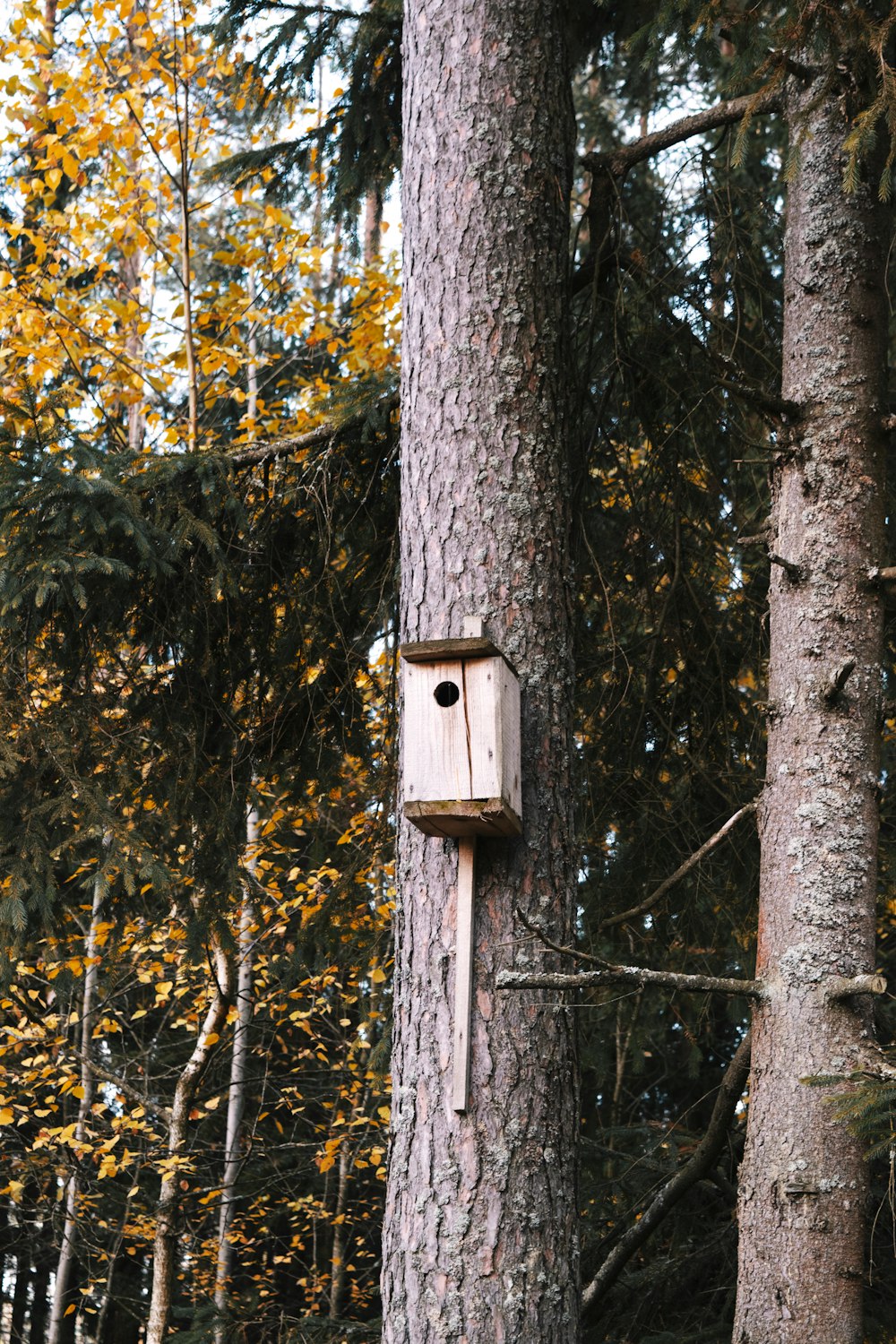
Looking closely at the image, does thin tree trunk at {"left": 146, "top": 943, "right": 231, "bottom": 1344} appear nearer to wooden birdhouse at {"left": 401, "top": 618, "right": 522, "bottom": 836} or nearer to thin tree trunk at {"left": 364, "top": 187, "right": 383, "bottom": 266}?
wooden birdhouse at {"left": 401, "top": 618, "right": 522, "bottom": 836}

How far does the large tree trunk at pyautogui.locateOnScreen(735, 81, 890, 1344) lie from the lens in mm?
2734

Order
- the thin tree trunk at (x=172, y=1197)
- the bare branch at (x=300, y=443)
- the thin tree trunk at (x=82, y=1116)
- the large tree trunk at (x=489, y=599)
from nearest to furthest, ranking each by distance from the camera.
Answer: the large tree trunk at (x=489, y=599) < the bare branch at (x=300, y=443) < the thin tree trunk at (x=172, y=1197) < the thin tree trunk at (x=82, y=1116)

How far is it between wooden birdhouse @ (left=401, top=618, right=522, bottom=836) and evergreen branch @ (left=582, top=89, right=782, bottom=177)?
1.56m

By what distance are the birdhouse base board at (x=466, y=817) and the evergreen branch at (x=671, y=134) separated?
190 cm

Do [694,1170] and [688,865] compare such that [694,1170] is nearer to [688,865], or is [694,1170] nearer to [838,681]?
[688,865]

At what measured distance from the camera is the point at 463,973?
257cm

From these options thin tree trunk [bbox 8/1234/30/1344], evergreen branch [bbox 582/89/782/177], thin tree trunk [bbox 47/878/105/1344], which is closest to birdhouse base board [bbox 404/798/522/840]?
evergreen branch [bbox 582/89/782/177]

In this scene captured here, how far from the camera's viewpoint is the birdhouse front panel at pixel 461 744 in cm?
257

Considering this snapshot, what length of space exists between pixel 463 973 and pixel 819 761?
3.26 ft

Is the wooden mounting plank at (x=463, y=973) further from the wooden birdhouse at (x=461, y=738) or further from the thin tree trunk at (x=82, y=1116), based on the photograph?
the thin tree trunk at (x=82, y=1116)

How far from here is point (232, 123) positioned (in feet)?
40.3

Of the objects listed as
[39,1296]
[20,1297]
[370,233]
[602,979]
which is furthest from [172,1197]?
[370,233]

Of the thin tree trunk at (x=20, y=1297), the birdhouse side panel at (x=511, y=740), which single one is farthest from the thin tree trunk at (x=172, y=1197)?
the thin tree trunk at (x=20, y=1297)

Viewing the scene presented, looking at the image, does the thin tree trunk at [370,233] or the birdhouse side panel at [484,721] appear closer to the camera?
the birdhouse side panel at [484,721]
